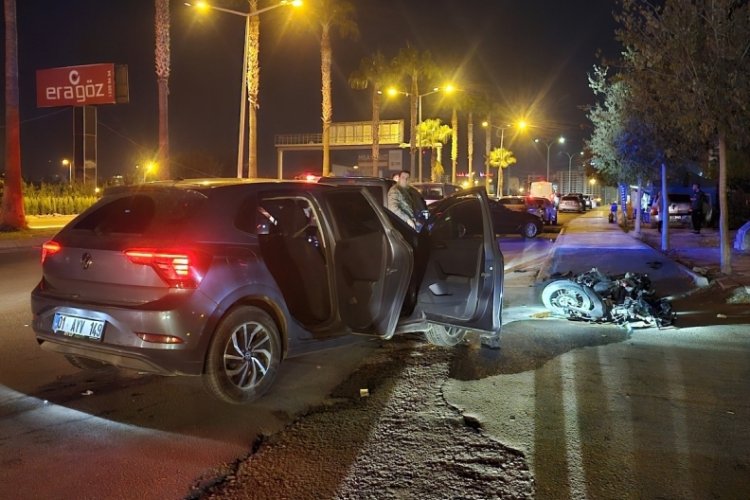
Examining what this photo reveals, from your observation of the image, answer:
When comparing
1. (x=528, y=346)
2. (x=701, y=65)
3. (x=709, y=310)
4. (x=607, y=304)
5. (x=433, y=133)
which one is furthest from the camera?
(x=433, y=133)

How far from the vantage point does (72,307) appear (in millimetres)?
4887

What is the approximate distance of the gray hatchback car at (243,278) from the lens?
462 cm

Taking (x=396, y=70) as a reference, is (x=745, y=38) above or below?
below

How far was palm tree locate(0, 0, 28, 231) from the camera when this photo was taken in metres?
22.0

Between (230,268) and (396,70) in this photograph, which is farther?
(396,70)

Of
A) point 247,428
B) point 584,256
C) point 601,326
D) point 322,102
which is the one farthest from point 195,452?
point 322,102

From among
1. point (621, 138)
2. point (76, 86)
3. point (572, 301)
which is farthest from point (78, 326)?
point (76, 86)

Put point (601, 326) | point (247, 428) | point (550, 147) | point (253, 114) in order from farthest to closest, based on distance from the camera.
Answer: point (550, 147), point (253, 114), point (601, 326), point (247, 428)

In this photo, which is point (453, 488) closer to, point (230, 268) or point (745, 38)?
point (230, 268)

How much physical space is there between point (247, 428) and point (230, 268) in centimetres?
112

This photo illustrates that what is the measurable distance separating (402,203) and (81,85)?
32591 millimetres

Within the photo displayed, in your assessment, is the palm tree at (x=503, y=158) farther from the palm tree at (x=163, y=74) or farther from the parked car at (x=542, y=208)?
the palm tree at (x=163, y=74)

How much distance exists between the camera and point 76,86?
3719 cm

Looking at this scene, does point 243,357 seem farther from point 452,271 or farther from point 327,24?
point 327,24
